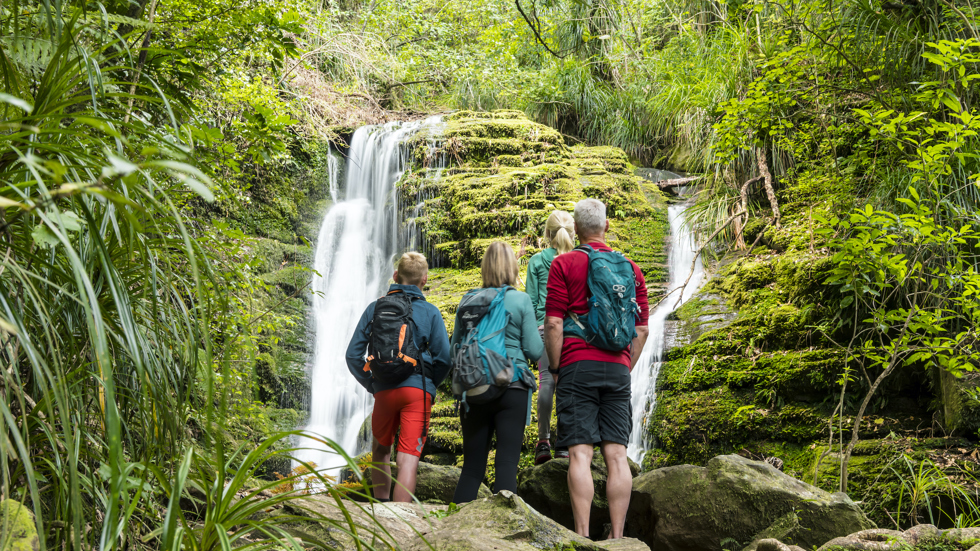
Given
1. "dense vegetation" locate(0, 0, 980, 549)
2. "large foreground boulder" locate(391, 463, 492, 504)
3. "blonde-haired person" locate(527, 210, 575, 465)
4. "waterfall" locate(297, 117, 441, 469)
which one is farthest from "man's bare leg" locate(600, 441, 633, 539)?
"waterfall" locate(297, 117, 441, 469)

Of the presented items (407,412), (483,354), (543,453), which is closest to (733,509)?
(543,453)

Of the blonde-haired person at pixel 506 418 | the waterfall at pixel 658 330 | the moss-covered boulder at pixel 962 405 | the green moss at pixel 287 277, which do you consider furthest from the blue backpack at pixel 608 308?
the green moss at pixel 287 277

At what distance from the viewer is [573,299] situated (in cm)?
338

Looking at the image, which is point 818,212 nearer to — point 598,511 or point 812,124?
point 812,124

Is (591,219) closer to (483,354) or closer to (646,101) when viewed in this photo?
(483,354)

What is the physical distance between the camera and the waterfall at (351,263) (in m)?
7.57

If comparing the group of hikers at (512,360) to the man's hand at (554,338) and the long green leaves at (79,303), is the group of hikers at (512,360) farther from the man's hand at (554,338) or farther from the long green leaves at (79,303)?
the long green leaves at (79,303)

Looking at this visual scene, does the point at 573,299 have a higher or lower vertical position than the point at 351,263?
higher

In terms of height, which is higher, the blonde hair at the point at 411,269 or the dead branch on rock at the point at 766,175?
the dead branch on rock at the point at 766,175

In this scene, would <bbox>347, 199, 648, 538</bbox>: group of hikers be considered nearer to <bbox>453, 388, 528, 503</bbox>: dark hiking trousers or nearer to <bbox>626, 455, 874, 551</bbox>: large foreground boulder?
<bbox>453, 388, 528, 503</bbox>: dark hiking trousers

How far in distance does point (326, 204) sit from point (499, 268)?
737cm

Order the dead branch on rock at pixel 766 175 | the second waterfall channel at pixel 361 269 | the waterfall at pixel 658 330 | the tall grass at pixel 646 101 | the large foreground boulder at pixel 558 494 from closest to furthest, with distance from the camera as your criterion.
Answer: the large foreground boulder at pixel 558 494 → the waterfall at pixel 658 330 → the second waterfall channel at pixel 361 269 → the dead branch on rock at pixel 766 175 → the tall grass at pixel 646 101

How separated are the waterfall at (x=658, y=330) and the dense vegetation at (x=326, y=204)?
0.79 feet

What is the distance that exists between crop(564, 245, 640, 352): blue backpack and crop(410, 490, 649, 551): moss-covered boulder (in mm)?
1014
